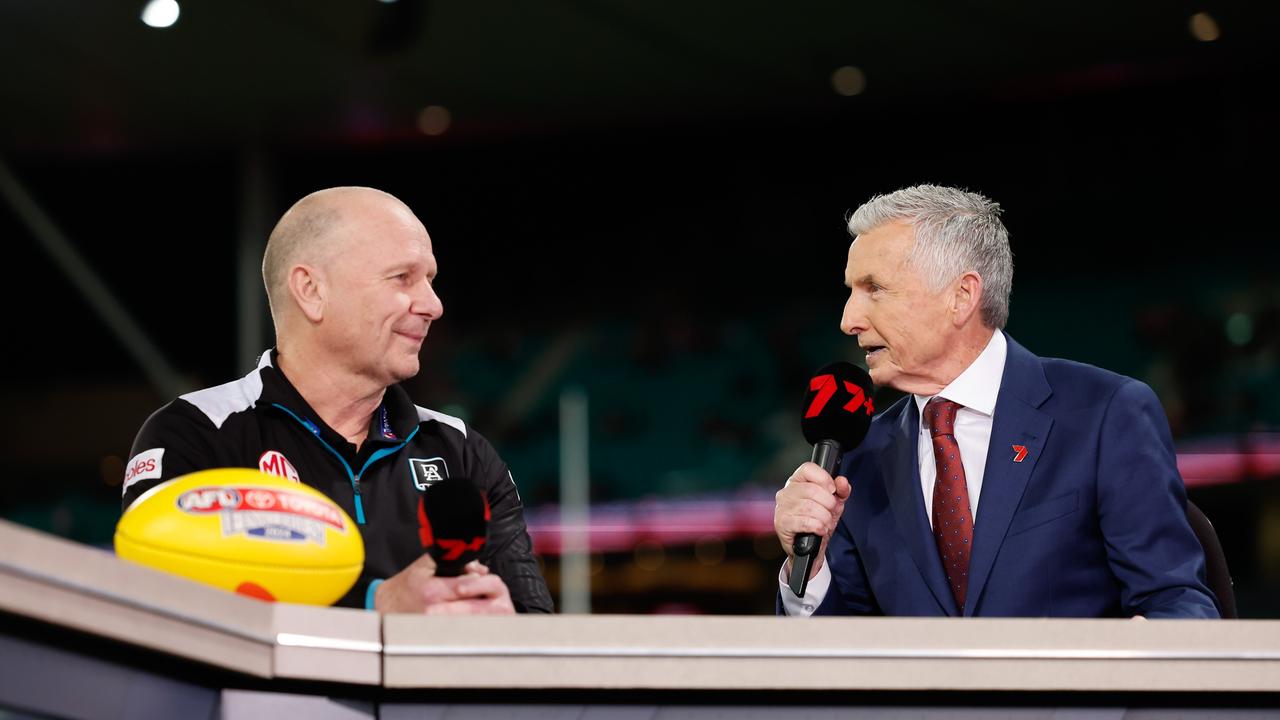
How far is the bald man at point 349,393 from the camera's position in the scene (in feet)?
5.30

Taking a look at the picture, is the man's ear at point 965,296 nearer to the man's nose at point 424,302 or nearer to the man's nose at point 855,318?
the man's nose at point 855,318

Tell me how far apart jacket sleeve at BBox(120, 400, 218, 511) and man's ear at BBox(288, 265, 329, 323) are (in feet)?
0.59

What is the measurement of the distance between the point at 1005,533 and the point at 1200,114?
596cm

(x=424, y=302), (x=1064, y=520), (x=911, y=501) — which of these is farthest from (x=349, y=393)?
(x=1064, y=520)

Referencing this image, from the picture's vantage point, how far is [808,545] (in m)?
1.44

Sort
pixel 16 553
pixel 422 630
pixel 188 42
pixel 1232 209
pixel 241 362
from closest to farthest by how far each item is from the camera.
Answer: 1. pixel 16 553
2. pixel 422 630
3. pixel 188 42
4. pixel 1232 209
5. pixel 241 362

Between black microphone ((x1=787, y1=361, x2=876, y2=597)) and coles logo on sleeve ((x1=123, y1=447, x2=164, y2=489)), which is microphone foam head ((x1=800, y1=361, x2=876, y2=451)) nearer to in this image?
black microphone ((x1=787, y1=361, x2=876, y2=597))

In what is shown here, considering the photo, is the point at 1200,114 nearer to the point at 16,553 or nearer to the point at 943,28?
the point at 943,28

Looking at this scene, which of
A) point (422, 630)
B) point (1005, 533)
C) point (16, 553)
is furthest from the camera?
point (1005, 533)

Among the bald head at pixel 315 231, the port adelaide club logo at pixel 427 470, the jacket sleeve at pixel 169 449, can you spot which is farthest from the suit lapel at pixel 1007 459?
the jacket sleeve at pixel 169 449

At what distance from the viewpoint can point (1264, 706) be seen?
3.03ft

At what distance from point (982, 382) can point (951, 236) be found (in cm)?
19

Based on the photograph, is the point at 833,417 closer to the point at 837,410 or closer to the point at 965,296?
the point at 837,410

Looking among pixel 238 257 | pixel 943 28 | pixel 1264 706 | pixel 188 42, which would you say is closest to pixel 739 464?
pixel 943 28
